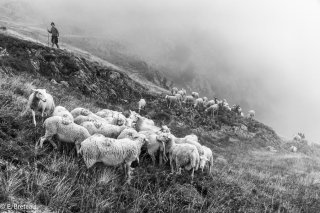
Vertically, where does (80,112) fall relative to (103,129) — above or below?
above

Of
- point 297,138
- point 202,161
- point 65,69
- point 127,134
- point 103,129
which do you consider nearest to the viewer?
point 127,134

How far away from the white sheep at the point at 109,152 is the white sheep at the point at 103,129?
1950 millimetres

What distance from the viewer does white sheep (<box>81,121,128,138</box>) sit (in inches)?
395

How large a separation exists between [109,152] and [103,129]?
102 inches

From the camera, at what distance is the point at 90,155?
753 cm

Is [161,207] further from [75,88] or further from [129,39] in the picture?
[129,39]

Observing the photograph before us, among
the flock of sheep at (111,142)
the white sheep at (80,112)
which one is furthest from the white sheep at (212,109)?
the white sheep at (80,112)

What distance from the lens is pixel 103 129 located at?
10273 millimetres

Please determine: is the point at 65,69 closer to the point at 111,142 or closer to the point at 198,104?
the point at 198,104

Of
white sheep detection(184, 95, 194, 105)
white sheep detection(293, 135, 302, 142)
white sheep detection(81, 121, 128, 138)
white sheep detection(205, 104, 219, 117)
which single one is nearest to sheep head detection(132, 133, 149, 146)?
white sheep detection(81, 121, 128, 138)

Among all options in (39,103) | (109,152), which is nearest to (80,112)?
(39,103)

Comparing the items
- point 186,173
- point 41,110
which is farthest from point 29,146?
point 186,173

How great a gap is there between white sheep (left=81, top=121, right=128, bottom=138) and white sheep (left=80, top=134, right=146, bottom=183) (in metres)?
1.95

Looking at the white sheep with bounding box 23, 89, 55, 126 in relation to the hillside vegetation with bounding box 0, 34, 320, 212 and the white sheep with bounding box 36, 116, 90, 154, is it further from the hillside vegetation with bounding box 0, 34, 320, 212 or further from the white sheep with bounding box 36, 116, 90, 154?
the white sheep with bounding box 36, 116, 90, 154
